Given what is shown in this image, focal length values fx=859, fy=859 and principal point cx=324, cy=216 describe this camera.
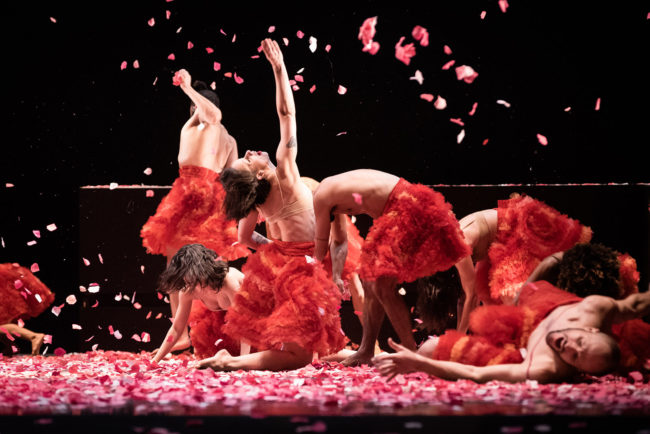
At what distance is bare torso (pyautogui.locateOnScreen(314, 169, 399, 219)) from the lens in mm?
3420

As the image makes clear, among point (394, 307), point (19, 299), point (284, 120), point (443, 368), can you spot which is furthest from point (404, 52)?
point (19, 299)

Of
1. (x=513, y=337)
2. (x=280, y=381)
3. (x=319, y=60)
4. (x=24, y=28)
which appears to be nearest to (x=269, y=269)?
(x=280, y=381)

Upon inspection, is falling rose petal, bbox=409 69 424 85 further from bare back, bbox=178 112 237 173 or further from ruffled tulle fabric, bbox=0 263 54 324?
ruffled tulle fabric, bbox=0 263 54 324

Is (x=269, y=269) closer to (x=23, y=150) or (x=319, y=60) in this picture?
(x=319, y=60)

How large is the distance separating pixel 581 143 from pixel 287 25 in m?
1.74

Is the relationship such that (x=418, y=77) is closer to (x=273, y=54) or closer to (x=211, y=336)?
(x=273, y=54)

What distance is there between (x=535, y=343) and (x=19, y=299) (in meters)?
2.93

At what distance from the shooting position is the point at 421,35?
4633mm

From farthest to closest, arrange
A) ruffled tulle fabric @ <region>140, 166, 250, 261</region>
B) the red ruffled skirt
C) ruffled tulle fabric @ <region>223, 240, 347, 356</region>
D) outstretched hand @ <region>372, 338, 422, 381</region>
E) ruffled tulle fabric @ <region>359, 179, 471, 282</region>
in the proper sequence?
ruffled tulle fabric @ <region>140, 166, 250, 261</region> < ruffled tulle fabric @ <region>359, 179, 471, 282</region> < ruffled tulle fabric @ <region>223, 240, 347, 356</region> < the red ruffled skirt < outstretched hand @ <region>372, 338, 422, 381</region>

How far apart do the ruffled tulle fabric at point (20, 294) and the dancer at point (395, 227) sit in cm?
194

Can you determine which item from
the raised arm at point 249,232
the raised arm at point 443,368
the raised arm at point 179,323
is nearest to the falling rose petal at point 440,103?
the raised arm at point 249,232

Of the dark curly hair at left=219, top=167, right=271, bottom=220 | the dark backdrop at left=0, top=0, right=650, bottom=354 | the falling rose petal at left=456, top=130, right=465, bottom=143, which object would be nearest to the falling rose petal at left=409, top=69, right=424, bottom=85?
the dark backdrop at left=0, top=0, right=650, bottom=354

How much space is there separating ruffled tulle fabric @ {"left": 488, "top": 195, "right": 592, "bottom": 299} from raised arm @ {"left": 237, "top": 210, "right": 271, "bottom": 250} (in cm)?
100

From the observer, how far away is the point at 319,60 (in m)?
4.82
